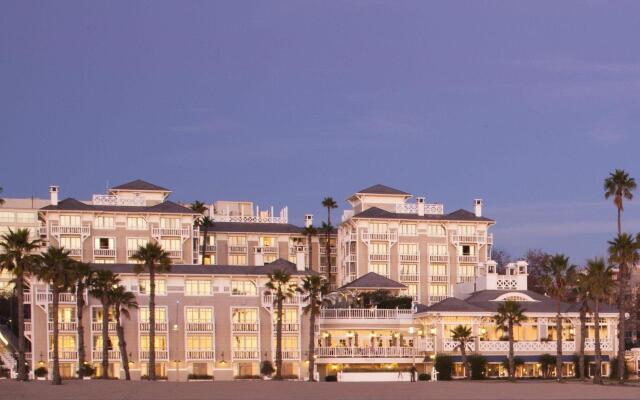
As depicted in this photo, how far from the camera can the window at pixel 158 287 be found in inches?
4262

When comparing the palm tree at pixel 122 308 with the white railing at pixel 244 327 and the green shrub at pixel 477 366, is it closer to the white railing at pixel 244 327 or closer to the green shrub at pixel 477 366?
the white railing at pixel 244 327

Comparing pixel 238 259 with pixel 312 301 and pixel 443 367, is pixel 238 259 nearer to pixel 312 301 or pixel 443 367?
pixel 312 301

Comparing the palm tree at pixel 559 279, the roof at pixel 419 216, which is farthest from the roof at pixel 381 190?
the palm tree at pixel 559 279

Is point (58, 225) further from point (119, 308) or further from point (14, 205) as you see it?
point (14, 205)

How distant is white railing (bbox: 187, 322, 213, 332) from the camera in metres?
108

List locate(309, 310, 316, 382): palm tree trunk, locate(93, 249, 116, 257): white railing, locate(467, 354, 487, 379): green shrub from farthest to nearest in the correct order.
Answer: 1. locate(93, 249, 116, 257): white railing
2. locate(467, 354, 487, 379): green shrub
3. locate(309, 310, 316, 382): palm tree trunk

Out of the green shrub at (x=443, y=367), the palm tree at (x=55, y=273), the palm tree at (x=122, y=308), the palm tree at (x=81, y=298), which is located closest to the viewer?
the palm tree at (x=55, y=273)

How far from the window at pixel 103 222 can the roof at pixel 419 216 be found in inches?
1037

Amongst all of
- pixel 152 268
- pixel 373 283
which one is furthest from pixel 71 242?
pixel 152 268

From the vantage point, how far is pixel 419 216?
139m

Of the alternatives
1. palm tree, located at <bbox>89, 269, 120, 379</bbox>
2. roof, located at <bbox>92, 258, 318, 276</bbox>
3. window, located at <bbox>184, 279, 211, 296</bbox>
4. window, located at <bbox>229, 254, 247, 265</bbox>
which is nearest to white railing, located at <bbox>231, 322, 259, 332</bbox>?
window, located at <bbox>184, 279, 211, 296</bbox>

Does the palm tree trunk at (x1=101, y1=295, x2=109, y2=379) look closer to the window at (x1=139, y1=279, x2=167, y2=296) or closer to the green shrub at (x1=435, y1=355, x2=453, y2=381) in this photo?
the window at (x1=139, y1=279, x2=167, y2=296)

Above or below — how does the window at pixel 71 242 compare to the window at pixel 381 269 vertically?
above

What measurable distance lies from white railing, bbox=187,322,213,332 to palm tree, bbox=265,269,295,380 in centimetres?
605
